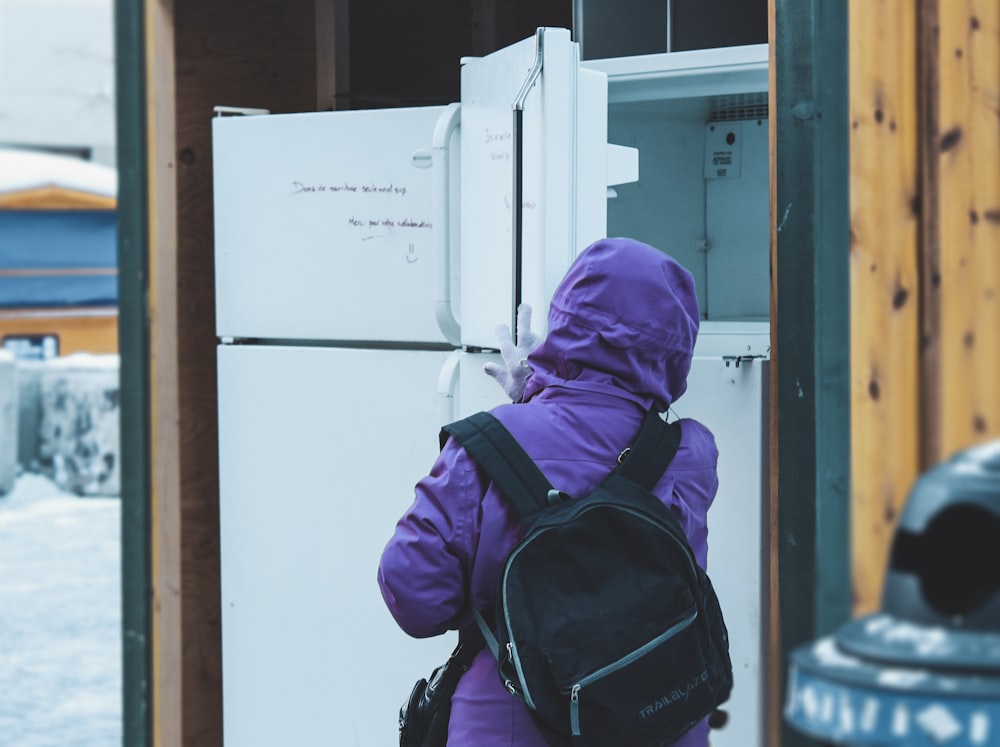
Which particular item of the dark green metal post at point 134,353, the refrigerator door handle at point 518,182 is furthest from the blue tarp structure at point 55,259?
the refrigerator door handle at point 518,182

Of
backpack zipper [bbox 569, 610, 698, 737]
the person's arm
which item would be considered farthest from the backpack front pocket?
the person's arm

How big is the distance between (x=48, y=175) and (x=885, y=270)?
37.9 ft

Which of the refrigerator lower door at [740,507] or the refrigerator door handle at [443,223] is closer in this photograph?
the refrigerator lower door at [740,507]

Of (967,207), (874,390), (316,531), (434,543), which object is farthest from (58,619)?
(967,207)

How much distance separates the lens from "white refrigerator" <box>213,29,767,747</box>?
2.89 m

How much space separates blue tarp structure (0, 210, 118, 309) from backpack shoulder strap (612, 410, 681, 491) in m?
10.7

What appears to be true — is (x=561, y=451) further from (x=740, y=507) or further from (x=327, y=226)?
(x=327, y=226)

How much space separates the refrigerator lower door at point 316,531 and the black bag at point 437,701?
798mm

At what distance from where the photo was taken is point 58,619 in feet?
22.8

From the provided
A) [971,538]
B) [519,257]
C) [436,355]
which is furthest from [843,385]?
[436,355]

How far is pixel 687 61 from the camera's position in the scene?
9.07 feet

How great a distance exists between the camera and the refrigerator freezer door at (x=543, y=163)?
2504mm

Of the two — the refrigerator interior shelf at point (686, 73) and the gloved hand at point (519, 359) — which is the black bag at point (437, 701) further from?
the refrigerator interior shelf at point (686, 73)

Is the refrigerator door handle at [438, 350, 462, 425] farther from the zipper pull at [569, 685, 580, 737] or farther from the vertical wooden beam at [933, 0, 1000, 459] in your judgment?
the vertical wooden beam at [933, 0, 1000, 459]
